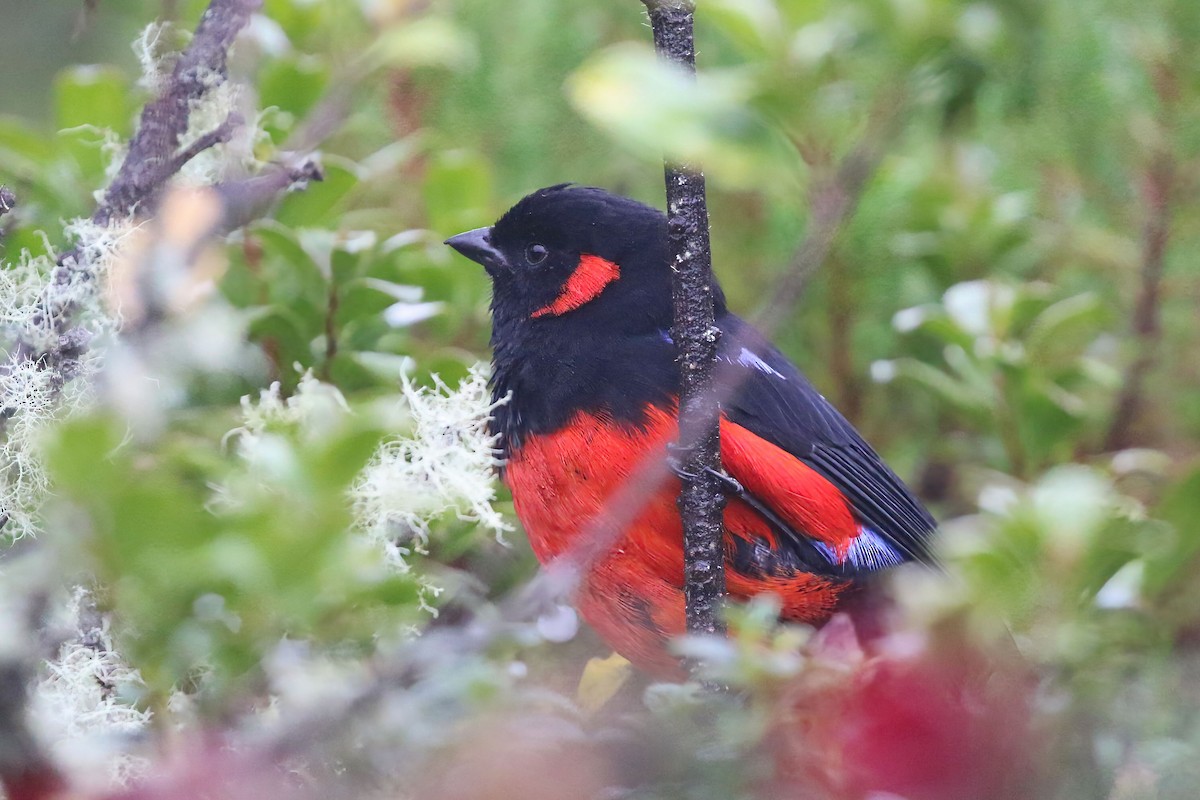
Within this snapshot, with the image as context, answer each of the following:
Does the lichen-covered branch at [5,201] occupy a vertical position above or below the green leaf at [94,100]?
below

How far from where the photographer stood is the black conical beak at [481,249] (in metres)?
2.36

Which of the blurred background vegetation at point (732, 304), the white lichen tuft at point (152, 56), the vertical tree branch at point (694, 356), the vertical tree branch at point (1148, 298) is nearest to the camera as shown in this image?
the blurred background vegetation at point (732, 304)

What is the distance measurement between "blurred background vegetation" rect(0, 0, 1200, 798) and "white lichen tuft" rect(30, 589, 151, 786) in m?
0.02

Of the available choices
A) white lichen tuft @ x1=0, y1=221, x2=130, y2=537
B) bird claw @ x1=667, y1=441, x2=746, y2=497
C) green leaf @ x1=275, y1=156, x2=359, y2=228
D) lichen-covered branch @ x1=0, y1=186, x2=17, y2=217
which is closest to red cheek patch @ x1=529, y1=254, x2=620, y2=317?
green leaf @ x1=275, y1=156, x2=359, y2=228

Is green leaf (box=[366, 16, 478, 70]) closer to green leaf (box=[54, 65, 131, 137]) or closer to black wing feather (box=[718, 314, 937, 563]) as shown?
green leaf (box=[54, 65, 131, 137])

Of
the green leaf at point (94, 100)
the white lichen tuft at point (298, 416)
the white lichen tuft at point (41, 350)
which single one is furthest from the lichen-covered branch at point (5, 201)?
the green leaf at point (94, 100)

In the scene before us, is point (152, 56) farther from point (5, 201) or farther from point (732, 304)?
point (732, 304)

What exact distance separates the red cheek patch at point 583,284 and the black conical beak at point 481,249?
0.12 metres

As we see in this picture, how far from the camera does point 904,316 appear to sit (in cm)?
232

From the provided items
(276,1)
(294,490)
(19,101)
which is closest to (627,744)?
(294,490)

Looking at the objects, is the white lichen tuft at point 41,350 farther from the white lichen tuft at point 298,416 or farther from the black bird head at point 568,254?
the black bird head at point 568,254

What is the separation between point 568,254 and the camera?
2.41 m

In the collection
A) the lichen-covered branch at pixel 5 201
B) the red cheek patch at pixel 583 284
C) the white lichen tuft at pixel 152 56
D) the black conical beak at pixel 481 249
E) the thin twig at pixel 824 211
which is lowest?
the thin twig at pixel 824 211

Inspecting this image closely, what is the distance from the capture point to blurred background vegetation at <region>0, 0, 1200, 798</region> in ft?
3.12
